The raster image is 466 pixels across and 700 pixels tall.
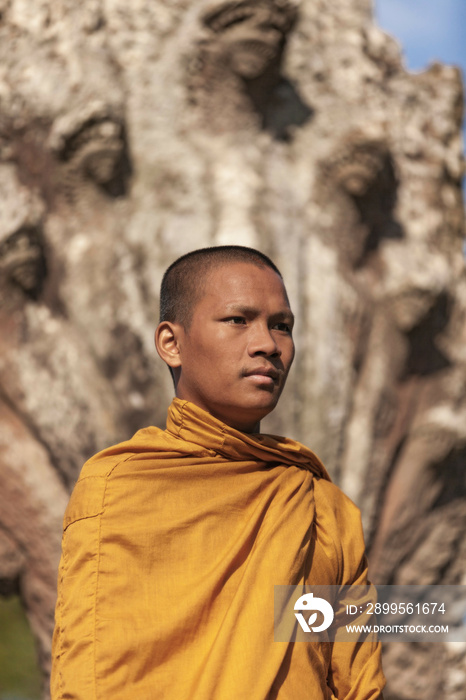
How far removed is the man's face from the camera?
0.93 m

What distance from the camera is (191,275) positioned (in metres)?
1.03

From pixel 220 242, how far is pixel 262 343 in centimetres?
116

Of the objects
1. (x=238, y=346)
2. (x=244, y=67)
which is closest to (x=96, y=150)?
(x=244, y=67)

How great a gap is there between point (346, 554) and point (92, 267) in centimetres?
134

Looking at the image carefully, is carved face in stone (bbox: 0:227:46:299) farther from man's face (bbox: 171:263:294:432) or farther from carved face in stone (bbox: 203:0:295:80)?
man's face (bbox: 171:263:294:432)

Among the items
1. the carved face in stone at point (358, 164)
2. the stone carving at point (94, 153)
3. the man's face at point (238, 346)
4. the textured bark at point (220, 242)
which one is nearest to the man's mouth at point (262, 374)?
the man's face at point (238, 346)

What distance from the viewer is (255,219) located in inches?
82.9

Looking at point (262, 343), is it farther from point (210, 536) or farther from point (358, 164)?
point (358, 164)

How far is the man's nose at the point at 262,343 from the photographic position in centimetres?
93

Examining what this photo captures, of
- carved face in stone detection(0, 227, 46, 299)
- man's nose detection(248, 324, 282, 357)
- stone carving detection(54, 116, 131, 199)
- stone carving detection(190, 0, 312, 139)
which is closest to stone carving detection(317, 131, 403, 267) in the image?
stone carving detection(190, 0, 312, 139)

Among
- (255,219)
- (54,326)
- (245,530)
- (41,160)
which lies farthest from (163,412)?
(245,530)

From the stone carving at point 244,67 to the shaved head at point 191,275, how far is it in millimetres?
1282

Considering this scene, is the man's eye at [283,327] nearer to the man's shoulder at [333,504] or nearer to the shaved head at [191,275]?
the shaved head at [191,275]

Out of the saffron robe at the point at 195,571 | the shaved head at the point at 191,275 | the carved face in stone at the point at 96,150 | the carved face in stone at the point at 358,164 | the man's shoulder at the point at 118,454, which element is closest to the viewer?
the saffron robe at the point at 195,571
